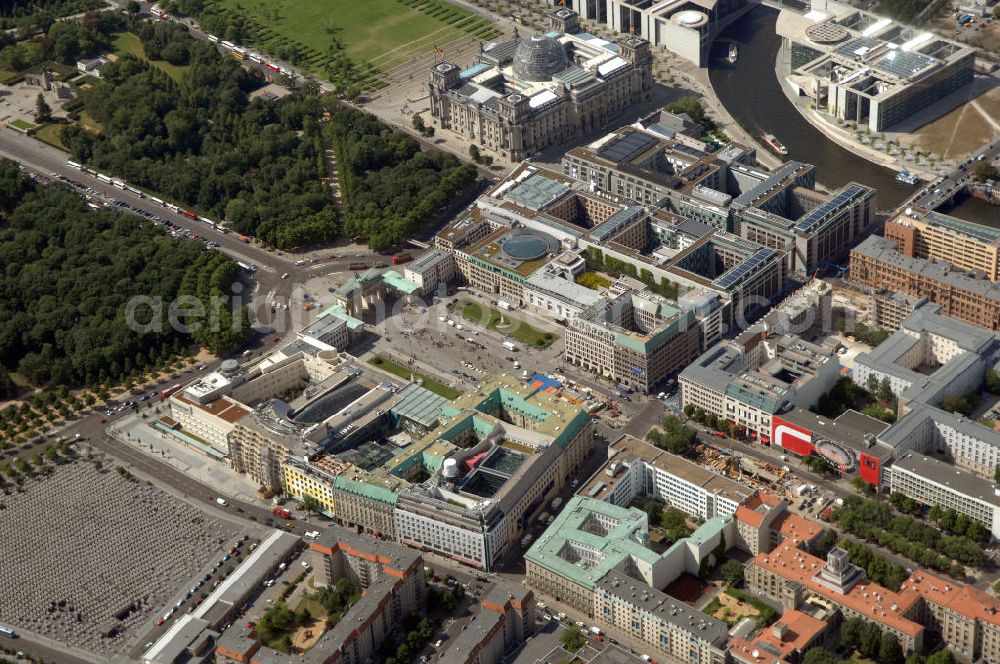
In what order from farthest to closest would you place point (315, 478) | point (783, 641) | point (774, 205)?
point (774, 205) < point (315, 478) < point (783, 641)

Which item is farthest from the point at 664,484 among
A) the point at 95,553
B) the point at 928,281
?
the point at 95,553

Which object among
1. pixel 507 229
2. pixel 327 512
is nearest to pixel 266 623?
pixel 327 512

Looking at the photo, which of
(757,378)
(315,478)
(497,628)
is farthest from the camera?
(757,378)

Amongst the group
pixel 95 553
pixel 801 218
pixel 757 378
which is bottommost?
pixel 95 553

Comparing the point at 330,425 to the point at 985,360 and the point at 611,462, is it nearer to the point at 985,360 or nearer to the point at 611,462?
the point at 611,462

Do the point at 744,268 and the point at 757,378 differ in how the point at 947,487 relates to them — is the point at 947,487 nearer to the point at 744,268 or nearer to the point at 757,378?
the point at 757,378

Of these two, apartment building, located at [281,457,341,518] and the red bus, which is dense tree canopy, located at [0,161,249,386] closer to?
the red bus

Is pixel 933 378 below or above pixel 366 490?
below
